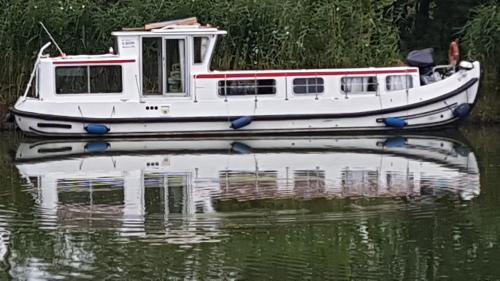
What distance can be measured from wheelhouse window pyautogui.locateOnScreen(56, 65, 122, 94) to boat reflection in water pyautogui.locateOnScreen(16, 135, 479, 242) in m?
1.30

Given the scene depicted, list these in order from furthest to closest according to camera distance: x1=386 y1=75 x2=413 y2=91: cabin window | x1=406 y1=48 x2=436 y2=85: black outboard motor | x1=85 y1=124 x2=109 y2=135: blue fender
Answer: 1. x1=406 y1=48 x2=436 y2=85: black outboard motor
2. x1=386 y1=75 x2=413 y2=91: cabin window
3. x1=85 y1=124 x2=109 y2=135: blue fender

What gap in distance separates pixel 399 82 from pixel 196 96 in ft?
15.1

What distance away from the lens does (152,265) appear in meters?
9.25

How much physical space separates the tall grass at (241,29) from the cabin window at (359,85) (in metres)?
1.72

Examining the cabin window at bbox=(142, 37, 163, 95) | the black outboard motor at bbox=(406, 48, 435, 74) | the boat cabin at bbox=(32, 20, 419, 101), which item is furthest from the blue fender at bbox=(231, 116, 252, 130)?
the black outboard motor at bbox=(406, 48, 435, 74)

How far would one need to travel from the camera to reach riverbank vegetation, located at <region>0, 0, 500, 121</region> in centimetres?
2402

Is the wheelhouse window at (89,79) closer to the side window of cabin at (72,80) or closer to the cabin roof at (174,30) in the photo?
the side window of cabin at (72,80)

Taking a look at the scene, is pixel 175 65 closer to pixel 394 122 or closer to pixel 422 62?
pixel 394 122

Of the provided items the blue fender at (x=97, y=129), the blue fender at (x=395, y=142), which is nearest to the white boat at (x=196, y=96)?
the blue fender at (x=97, y=129)

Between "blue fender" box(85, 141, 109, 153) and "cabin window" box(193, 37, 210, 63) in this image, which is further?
"cabin window" box(193, 37, 210, 63)

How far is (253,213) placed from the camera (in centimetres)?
1198

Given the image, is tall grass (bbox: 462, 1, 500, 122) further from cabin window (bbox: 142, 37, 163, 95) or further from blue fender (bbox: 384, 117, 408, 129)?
cabin window (bbox: 142, 37, 163, 95)

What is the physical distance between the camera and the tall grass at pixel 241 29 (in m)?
24.0

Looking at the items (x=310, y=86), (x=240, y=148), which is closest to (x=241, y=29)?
(x=310, y=86)
